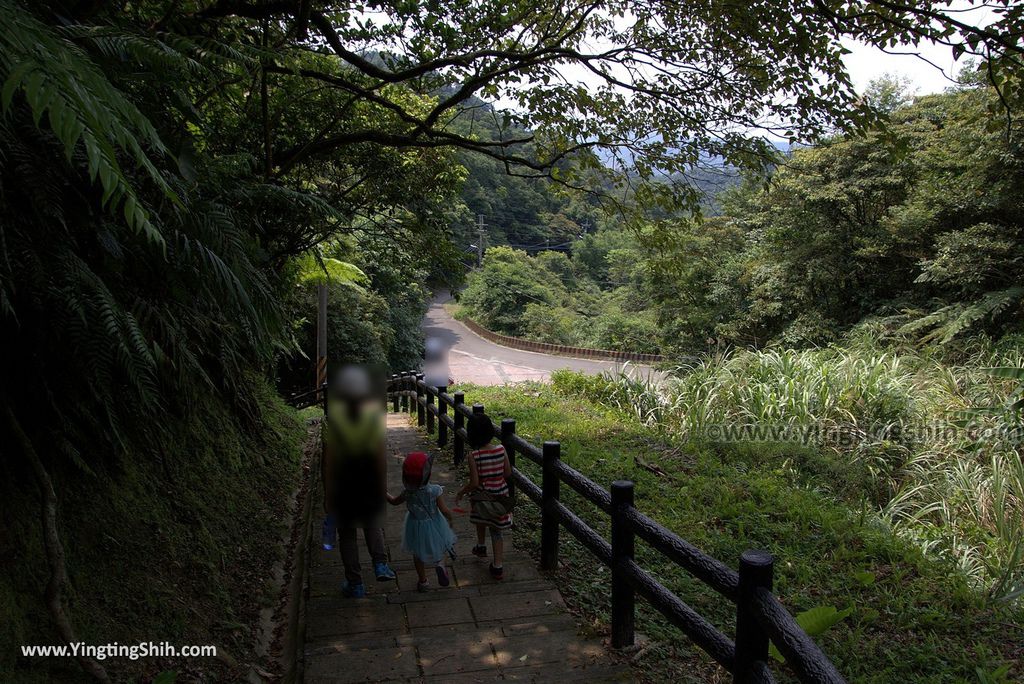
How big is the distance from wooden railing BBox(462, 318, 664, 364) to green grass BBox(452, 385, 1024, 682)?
2199 centimetres

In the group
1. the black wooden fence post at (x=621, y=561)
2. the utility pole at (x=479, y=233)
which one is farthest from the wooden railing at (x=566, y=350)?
the black wooden fence post at (x=621, y=561)

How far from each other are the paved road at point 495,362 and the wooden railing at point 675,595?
18.5 m

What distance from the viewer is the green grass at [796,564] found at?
4078mm

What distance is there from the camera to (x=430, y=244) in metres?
10.3

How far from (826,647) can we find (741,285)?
22.5m

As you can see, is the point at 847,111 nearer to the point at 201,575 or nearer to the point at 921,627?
the point at 921,627

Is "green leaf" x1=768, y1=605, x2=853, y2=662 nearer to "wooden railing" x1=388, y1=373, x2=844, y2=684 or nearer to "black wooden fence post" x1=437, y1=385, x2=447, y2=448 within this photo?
"wooden railing" x1=388, y1=373, x2=844, y2=684

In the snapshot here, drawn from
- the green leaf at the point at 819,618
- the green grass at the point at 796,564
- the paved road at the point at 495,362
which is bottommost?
the paved road at the point at 495,362

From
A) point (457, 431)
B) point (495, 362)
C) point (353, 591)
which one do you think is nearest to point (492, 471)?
point (353, 591)

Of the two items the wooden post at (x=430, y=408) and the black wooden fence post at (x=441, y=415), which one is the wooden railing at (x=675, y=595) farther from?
the wooden post at (x=430, y=408)

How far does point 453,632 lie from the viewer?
4.04 meters

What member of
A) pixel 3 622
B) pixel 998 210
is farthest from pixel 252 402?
pixel 998 210

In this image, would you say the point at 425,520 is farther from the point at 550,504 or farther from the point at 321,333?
the point at 321,333

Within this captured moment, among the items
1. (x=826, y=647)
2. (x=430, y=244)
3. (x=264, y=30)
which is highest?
(x=264, y=30)
